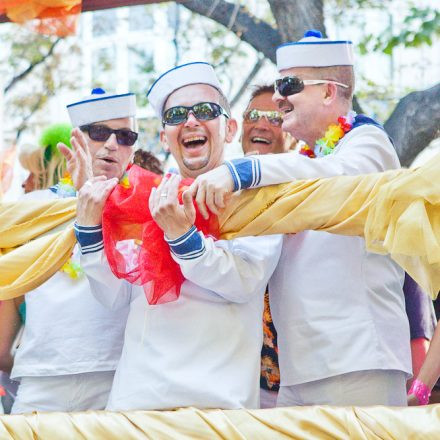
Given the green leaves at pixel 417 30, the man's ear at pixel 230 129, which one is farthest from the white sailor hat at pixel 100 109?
the green leaves at pixel 417 30

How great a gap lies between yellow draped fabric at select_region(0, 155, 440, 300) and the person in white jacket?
141 mm

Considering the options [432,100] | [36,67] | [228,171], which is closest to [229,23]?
[432,100]

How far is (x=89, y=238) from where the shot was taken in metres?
2.96

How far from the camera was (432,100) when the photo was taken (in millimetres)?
4812

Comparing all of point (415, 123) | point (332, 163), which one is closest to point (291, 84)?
point (332, 163)

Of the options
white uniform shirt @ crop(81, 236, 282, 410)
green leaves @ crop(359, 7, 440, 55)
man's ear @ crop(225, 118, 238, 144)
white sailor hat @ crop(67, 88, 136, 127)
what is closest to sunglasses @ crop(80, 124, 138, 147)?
white sailor hat @ crop(67, 88, 136, 127)

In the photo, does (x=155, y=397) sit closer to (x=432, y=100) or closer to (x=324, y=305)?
(x=324, y=305)

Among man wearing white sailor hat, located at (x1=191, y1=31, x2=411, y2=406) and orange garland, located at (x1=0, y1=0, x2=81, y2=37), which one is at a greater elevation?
orange garland, located at (x1=0, y1=0, x2=81, y2=37)

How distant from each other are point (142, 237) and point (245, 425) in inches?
25.4

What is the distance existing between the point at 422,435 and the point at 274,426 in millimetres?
406

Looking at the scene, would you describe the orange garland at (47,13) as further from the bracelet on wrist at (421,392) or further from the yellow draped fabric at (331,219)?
the bracelet on wrist at (421,392)

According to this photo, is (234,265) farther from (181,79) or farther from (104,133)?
(104,133)

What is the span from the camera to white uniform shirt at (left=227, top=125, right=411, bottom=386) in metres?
2.92

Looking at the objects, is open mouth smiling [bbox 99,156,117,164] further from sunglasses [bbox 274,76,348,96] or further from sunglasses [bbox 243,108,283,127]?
sunglasses [bbox 274,76,348,96]
